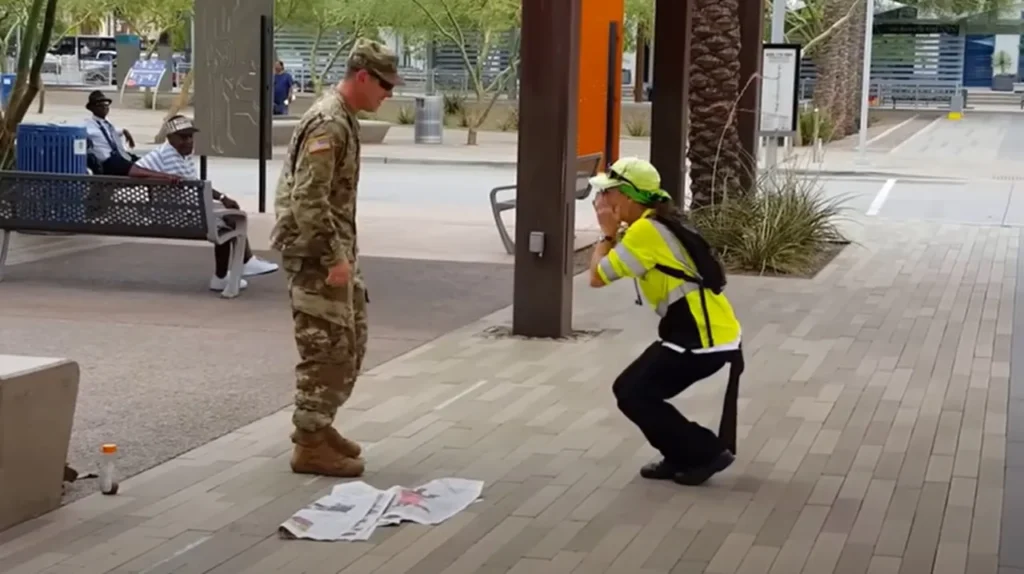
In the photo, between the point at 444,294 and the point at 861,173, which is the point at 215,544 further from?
the point at 861,173

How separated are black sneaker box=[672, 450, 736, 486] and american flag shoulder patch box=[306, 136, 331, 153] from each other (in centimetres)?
207

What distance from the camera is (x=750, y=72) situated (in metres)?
16.7

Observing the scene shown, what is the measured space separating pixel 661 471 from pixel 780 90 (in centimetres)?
1238

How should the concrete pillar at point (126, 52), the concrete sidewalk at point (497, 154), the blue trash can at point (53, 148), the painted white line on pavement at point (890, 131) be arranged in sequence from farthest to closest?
the concrete pillar at point (126, 52)
the painted white line on pavement at point (890, 131)
the concrete sidewalk at point (497, 154)
the blue trash can at point (53, 148)

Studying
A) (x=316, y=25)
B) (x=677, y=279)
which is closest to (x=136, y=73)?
(x=316, y=25)

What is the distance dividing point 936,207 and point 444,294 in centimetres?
1155

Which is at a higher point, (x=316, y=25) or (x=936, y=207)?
(x=316, y=25)

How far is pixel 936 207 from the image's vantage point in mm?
21656

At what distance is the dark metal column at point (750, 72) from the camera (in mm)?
16359

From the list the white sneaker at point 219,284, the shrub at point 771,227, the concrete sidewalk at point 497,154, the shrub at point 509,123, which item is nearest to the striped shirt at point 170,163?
the white sneaker at point 219,284

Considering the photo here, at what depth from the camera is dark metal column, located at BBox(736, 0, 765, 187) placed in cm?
1636

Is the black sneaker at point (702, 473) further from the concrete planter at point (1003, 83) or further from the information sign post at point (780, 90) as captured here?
the concrete planter at point (1003, 83)

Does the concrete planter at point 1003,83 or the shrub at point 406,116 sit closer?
the shrub at point 406,116

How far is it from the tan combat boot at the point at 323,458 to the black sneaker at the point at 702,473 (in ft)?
4.55
